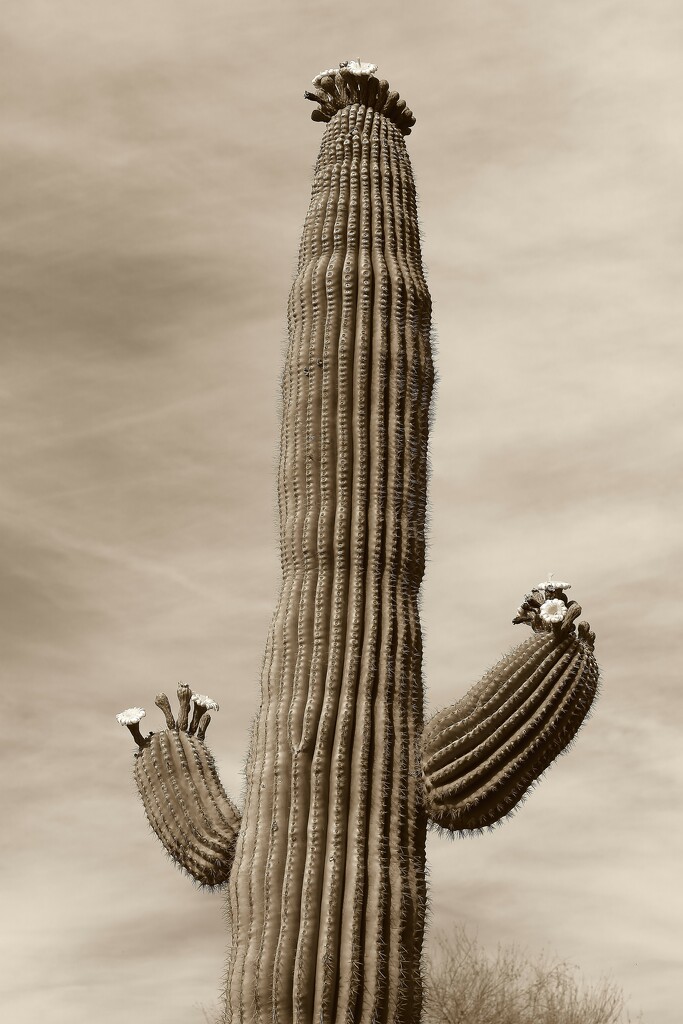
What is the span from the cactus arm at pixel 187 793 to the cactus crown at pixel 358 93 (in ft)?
12.9

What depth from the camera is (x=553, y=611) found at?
7047 millimetres

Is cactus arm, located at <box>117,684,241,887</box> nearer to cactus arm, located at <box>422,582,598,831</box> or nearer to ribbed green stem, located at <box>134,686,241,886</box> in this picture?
ribbed green stem, located at <box>134,686,241,886</box>

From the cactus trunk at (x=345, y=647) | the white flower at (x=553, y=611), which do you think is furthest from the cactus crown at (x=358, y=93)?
the white flower at (x=553, y=611)

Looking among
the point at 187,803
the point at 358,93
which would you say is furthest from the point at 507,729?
the point at 358,93

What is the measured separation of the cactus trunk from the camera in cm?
637

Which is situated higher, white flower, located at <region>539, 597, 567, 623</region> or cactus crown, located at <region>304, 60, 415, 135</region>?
cactus crown, located at <region>304, 60, 415, 135</region>

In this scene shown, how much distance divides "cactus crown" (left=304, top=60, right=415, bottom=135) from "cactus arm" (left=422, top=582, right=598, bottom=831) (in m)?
3.74

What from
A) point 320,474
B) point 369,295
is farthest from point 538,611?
point 369,295

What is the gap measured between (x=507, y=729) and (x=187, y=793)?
1.92m

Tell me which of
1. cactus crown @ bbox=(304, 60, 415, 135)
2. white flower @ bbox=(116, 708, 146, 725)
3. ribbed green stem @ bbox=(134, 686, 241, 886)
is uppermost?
cactus crown @ bbox=(304, 60, 415, 135)

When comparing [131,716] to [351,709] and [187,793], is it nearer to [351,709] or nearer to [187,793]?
[187,793]

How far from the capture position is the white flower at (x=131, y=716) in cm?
800

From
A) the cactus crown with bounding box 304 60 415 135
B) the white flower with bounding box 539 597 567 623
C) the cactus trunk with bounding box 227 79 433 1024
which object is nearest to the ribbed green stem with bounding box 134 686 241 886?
the cactus trunk with bounding box 227 79 433 1024

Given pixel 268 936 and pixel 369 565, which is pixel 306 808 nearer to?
pixel 268 936
